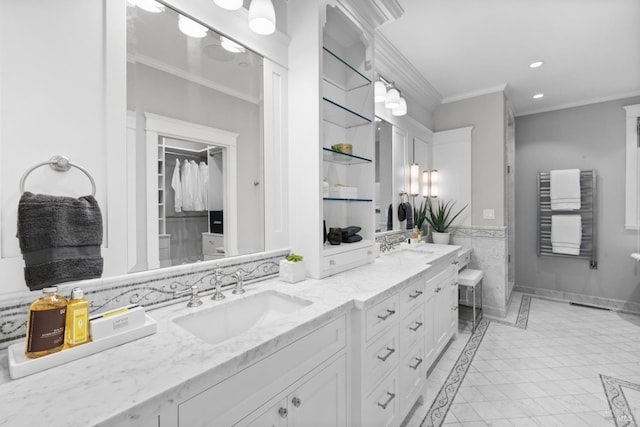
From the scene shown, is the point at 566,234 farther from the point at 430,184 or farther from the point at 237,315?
the point at 237,315

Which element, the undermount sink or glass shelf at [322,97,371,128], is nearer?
the undermount sink

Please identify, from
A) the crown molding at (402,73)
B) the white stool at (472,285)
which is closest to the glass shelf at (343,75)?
the crown molding at (402,73)

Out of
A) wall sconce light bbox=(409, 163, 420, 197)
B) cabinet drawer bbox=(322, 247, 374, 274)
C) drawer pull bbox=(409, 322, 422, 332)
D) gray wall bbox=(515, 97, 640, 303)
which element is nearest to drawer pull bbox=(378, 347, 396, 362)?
drawer pull bbox=(409, 322, 422, 332)

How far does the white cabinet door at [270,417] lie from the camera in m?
0.81

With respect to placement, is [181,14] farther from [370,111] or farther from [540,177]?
[540,177]

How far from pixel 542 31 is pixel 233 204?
107 inches

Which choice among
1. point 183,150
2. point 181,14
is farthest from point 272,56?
point 183,150

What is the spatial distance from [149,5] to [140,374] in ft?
4.29

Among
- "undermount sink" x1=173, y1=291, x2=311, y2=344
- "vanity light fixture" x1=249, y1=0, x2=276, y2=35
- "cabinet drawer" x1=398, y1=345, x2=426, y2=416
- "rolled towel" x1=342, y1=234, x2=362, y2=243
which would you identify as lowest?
"cabinet drawer" x1=398, y1=345, x2=426, y2=416

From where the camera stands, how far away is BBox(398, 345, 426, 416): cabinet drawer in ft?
5.23

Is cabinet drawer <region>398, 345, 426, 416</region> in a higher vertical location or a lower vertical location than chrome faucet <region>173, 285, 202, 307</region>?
lower

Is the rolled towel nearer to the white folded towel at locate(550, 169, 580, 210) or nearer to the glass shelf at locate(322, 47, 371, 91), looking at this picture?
the glass shelf at locate(322, 47, 371, 91)

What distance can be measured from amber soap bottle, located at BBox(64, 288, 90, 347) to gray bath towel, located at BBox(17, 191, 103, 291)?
8cm

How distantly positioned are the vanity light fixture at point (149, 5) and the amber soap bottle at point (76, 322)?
3.47 feet
